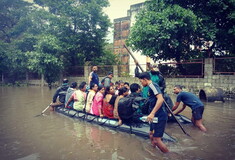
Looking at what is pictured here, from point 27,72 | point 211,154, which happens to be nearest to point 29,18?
point 27,72

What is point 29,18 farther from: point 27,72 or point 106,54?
point 106,54

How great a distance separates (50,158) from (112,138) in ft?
5.68

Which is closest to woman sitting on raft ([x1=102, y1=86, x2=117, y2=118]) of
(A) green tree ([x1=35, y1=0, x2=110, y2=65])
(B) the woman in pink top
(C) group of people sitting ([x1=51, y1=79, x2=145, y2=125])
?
(C) group of people sitting ([x1=51, y1=79, x2=145, y2=125])

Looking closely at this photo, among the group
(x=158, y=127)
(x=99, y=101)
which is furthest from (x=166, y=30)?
(x=158, y=127)

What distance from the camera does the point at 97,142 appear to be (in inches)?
196

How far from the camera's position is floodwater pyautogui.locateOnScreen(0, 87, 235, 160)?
4121mm

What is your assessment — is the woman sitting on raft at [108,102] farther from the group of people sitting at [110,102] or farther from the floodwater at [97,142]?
the floodwater at [97,142]

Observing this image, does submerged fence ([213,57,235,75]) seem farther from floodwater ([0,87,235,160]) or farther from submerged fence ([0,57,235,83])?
floodwater ([0,87,235,160])

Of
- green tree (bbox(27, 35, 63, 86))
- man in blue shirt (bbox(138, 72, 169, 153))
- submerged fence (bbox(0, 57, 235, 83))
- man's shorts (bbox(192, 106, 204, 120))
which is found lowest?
man's shorts (bbox(192, 106, 204, 120))

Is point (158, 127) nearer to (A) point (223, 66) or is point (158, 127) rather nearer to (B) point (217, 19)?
(A) point (223, 66)

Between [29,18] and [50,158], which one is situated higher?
[29,18]

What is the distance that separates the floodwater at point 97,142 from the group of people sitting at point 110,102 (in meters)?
0.52

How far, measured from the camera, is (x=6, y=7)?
25031 millimetres

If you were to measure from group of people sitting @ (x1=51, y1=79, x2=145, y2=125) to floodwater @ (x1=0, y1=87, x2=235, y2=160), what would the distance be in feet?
1.70
